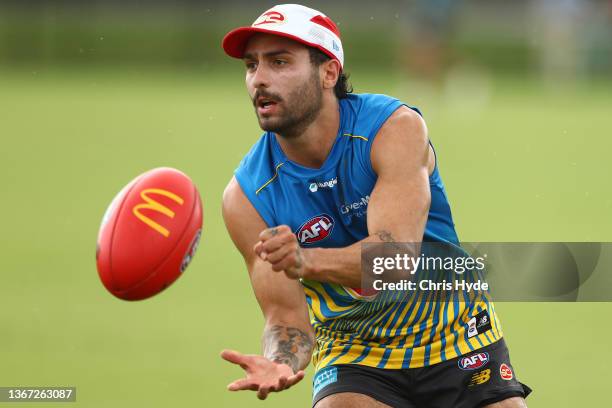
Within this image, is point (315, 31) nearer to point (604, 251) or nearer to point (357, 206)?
point (357, 206)

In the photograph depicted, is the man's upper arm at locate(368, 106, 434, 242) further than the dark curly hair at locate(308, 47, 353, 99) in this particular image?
No

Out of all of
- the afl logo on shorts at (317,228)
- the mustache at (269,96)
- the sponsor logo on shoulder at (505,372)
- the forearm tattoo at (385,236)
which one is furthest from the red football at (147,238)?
the sponsor logo on shoulder at (505,372)

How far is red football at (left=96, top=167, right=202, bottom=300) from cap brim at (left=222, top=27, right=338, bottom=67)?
2.52ft

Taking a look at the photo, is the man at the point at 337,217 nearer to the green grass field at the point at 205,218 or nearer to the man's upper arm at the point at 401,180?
the man's upper arm at the point at 401,180

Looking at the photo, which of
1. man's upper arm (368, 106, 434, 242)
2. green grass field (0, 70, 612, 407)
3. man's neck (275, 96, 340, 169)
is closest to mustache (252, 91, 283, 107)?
man's neck (275, 96, 340, 169)

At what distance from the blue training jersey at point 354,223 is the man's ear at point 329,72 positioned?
0.52ft

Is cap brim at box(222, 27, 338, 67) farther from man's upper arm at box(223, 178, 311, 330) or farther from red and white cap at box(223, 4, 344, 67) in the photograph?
man's upper arm at box(223, 178, 311, 330)

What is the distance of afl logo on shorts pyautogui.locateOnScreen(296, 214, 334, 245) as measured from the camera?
6281 mm

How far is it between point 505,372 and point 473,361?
18 centimetres

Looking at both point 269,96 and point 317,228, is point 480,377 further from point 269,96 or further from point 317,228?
point 269,96

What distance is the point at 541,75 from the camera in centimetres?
3603

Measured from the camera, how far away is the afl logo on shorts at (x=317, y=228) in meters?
6.28

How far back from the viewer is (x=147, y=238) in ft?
19.6

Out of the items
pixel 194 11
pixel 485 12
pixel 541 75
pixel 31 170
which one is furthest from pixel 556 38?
pixel 31 170
